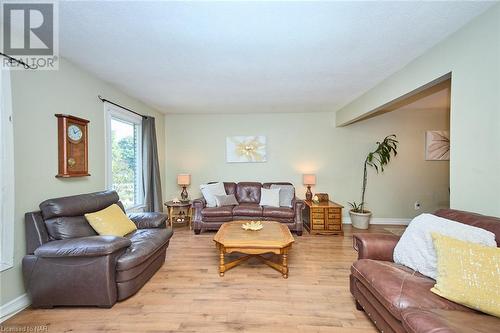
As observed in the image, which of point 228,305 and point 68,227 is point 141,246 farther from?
point 228,305

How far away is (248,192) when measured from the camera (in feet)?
14.7

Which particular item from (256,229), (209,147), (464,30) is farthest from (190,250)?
(464,30)

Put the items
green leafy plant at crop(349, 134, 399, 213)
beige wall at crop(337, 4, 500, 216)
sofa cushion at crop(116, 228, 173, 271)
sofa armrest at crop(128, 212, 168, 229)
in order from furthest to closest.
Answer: green leafy plant at crop(349, 134, 399, 213), sofa armrest at crop(128, 212, 168, 229), sofa cushion at crop(116, 228, 173, 271), beige wall at crop(337, 4, 500, 216)

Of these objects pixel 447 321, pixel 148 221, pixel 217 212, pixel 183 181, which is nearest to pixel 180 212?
pixel 183 181

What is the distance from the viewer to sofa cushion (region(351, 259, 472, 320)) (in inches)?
49.7

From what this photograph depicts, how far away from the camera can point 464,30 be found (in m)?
1.72

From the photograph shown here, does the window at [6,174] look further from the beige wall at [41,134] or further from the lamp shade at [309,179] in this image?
the lamp shade at [309,179]

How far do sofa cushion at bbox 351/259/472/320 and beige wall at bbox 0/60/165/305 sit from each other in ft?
9.70

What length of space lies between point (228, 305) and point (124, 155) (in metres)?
2.96

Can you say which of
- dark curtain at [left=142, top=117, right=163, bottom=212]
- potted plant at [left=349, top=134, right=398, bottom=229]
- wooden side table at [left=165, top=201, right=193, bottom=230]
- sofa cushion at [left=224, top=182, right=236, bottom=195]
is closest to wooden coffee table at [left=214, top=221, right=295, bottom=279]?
wooden side table at [left=165, top=201, right=193, bottom=230]

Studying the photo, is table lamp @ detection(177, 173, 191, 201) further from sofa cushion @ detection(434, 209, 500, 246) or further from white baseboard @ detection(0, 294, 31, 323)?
sofa cushion @ detection(434, 209, 500, 246)

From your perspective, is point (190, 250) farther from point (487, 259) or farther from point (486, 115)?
point (486, 115)

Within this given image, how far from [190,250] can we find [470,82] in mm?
3587

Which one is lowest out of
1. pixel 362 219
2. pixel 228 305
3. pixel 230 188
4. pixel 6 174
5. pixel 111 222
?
pixel 228 305
